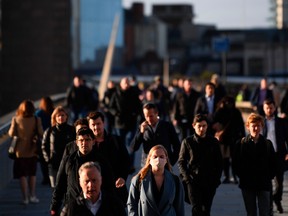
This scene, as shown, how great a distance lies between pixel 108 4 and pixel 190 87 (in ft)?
310

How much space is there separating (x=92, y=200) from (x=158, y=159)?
1.32 m

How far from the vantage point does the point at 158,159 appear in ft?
27.6

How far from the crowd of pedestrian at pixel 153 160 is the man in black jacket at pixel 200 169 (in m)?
0.01

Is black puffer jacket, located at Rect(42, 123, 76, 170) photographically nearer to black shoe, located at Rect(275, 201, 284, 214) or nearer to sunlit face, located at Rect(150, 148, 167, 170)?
black shoe, located at Rect(275, 201, 284, 214)

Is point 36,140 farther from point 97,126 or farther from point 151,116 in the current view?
point 97,126

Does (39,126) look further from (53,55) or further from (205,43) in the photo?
(205,43)

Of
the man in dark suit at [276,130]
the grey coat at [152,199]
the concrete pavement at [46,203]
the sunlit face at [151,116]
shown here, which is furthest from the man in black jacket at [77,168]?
the man in dark suit at [276,130]

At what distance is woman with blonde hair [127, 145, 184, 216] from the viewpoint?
27.7 feet

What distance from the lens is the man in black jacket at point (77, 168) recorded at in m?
8.81

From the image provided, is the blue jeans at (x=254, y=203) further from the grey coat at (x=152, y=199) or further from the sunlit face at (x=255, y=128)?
the grey coat at (x=152, y=199)

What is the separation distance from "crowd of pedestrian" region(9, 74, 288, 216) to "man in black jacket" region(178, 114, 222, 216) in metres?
0.01

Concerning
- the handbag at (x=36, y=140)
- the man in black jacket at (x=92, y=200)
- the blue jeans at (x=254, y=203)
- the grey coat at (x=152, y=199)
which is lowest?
the blue jeans at (x=254, y=203)

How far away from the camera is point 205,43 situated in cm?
13312

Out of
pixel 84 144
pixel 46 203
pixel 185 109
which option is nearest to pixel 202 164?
pixel 84 144
